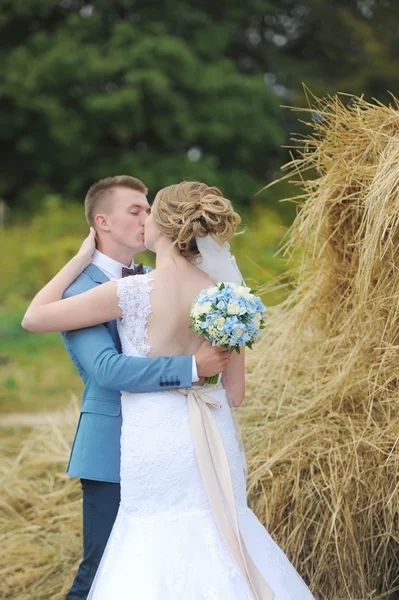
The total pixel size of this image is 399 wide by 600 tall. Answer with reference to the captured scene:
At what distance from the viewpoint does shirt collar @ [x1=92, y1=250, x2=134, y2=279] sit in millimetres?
3182

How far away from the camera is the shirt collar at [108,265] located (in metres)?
3.18

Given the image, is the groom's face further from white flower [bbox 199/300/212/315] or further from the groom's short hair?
white flower [bbox 199/300/212/315]

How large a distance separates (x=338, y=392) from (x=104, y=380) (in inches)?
54.7

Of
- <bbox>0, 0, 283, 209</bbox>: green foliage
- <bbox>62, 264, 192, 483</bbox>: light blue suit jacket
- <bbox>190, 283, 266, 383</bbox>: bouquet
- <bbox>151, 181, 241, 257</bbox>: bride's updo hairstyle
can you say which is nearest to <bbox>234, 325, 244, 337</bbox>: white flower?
<bbox>190, 283, 266, 383</bbox>: bouquet

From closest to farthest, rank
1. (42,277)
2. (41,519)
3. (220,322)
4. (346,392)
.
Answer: (220,322), (346,392), (41,519), (42,277)

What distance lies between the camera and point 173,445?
2826 millimetres

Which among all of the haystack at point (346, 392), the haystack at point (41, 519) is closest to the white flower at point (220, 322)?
the haystack at point (346, 392)

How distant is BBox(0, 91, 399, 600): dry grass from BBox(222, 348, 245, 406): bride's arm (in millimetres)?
657

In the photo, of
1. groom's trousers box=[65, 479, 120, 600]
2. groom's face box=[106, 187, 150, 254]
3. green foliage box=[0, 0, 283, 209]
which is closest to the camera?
groom's trousers box=[65, 479, 120, 600]

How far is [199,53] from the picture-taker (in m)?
17.7

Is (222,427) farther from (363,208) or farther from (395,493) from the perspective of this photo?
(363,208)

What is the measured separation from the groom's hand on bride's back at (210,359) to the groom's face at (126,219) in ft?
1.91

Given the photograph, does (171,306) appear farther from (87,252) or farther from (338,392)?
(338,392)

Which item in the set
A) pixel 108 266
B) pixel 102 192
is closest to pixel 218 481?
pixel 108 266
